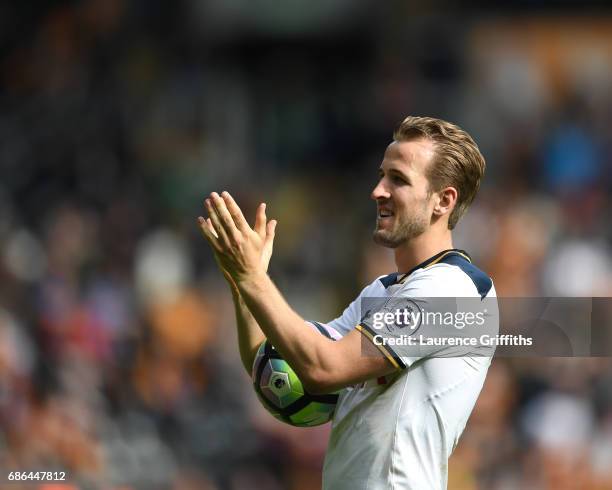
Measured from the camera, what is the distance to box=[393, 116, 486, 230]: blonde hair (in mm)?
4492

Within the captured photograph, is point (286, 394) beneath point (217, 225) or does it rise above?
beneath

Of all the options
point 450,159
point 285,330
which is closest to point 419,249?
point 450,159

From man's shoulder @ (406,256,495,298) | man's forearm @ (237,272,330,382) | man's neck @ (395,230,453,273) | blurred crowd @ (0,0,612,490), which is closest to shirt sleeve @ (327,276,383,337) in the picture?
man's neck @ (395,230,453,273)

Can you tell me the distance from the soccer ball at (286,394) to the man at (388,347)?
0.09 m

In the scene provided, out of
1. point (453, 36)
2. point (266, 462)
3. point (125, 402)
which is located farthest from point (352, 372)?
point (453, 36)

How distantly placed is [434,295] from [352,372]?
0.41m

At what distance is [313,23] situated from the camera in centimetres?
1446

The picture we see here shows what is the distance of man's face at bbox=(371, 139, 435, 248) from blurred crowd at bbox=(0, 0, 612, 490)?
373cm

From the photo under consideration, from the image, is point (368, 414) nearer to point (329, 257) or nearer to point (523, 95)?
point (329, 257)

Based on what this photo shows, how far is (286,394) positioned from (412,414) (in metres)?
0.63

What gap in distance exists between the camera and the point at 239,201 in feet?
39.0

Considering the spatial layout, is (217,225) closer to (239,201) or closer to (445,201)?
(445,201)

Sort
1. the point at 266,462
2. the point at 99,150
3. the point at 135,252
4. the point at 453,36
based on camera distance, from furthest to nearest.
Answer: the point at 453,36, the point at 99,150, the point at 135,252, the point at 266,462

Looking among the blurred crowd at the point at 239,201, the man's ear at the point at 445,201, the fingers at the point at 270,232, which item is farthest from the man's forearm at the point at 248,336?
the blurred crowd at the point at 239,201
